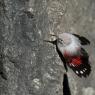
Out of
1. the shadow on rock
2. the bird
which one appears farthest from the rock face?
the bird

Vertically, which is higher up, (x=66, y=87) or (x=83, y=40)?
(x=83, y=40)

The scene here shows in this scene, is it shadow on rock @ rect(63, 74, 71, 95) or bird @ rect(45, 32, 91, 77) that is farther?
shadow on rock @ rect(63, 74, 71, 95)

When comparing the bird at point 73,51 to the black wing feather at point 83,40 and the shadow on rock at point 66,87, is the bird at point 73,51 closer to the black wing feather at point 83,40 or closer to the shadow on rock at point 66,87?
the black wing feather at point 83,40

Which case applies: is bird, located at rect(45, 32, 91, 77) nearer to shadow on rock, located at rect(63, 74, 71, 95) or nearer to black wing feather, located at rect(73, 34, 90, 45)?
black wing feather, located at rect(73, 34, 90, 45)

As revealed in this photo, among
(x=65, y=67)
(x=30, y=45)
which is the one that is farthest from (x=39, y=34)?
(x=65, y=67)

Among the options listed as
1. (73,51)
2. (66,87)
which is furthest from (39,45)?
(66,87)

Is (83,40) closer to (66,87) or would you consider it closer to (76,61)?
(76,61)
